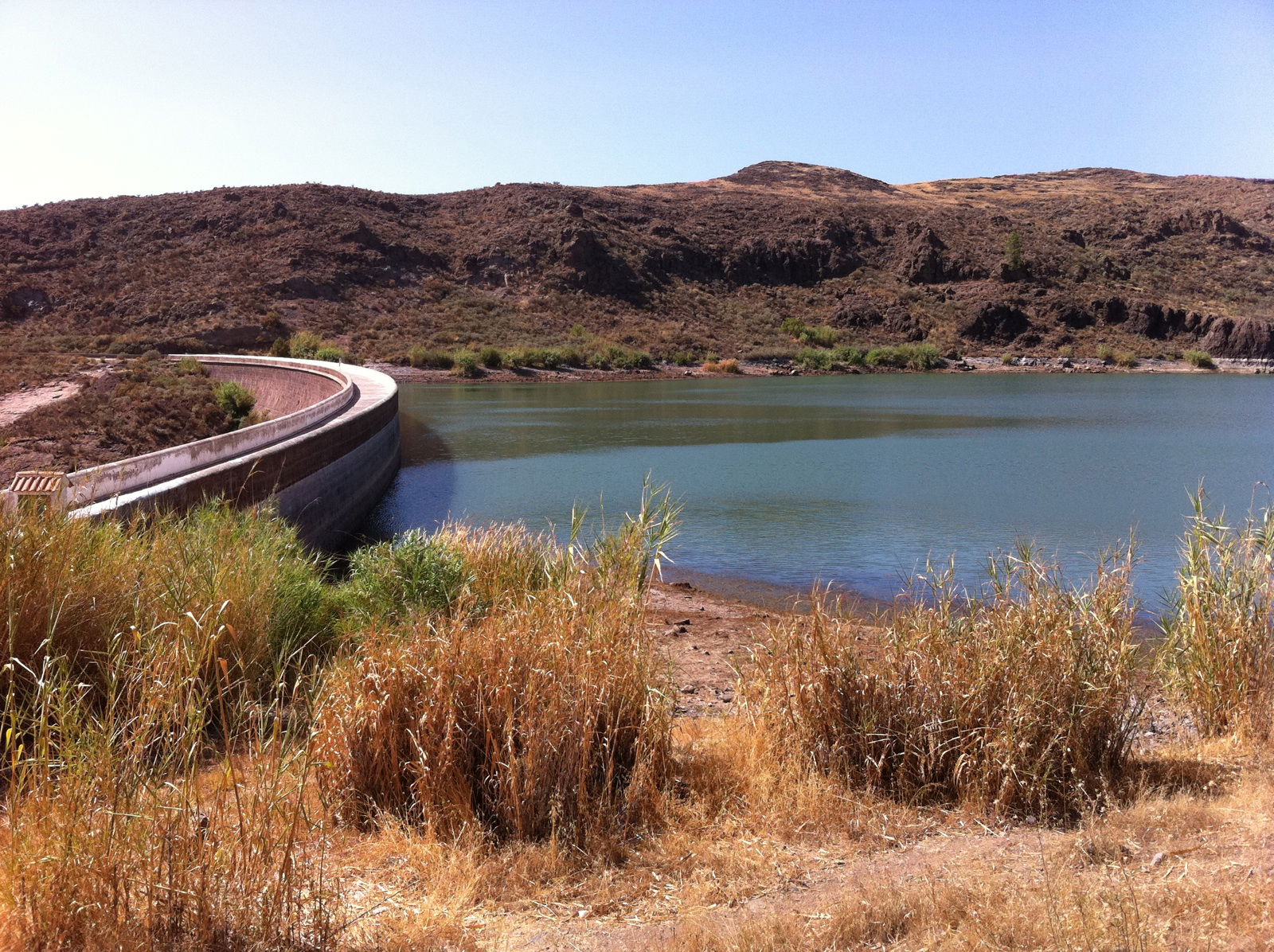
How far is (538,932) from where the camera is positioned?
3.33 metres

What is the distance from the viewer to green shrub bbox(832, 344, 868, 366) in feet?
217

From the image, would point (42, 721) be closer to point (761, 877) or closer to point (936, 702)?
point (761, 877)

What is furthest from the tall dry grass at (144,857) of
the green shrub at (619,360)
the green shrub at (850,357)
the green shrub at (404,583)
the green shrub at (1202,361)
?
the green shrub at (1202,361)

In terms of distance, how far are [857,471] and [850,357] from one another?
45.7m

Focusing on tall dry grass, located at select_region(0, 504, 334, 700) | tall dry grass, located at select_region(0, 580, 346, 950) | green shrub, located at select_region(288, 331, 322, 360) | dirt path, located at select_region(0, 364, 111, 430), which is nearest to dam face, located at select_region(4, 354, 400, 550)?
tall dry grass, located at select_region(0, 504, 334, 700)

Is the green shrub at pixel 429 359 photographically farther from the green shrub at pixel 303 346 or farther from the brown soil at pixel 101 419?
the brown soil at pixel 101 419

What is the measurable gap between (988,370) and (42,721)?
→ 67571mm

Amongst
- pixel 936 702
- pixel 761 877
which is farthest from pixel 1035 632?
pixel 761 877

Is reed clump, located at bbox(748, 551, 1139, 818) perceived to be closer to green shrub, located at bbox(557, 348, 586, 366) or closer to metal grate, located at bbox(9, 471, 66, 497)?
metal grate, located at bbox(9, 471, 66, 497)

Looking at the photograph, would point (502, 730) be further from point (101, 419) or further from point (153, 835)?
point (101, 419)

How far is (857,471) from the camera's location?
22.2 meters

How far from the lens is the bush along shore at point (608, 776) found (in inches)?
121

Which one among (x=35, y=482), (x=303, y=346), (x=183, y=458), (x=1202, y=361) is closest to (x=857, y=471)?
(x=183, y=458)

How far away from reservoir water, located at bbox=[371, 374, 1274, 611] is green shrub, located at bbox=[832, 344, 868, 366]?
21.5 meters
